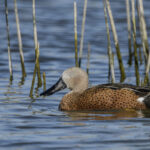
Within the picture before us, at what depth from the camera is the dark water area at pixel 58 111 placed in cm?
809

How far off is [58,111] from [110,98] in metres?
0.87

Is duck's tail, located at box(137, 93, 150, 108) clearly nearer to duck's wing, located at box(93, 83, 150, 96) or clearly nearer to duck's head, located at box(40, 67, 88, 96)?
duck's wing, located at box(93, 83, 150, 96)

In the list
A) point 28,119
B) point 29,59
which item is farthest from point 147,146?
point 29,59

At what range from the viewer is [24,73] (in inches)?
529

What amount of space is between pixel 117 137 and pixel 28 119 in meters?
1.78

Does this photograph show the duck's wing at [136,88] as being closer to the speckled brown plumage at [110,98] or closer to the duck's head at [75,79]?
the speckled brown plumage at [110,98]

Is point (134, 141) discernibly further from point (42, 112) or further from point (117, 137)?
point (42, 112)

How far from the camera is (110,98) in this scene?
10.4 meters

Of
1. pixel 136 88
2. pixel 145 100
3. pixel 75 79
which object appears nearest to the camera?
pixel 145 100

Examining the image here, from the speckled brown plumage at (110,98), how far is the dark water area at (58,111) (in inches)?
8.7

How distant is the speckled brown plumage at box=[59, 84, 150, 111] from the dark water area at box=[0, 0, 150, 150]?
22 centimetres

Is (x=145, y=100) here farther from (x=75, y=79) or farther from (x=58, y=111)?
(x=58, y=111)

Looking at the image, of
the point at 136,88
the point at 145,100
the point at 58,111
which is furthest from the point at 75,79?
the point at 145,100

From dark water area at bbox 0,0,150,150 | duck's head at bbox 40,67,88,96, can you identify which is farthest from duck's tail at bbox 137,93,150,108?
duck's head at bbox 40,67,88,96
